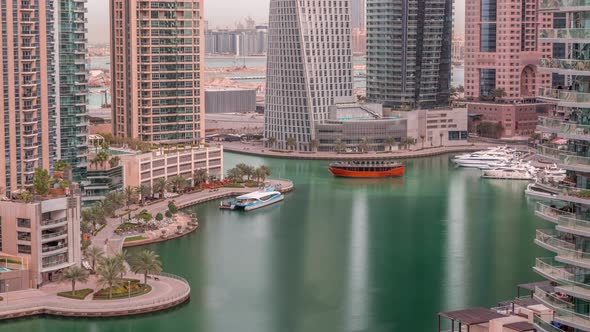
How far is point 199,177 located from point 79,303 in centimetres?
2403

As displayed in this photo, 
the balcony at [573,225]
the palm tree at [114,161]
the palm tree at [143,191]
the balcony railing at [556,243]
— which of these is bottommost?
the palm tree at [143,191]

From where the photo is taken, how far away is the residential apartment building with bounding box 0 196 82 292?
107 ft

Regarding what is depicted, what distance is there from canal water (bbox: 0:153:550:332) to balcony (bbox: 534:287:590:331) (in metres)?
11.9

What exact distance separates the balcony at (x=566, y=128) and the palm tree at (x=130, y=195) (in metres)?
31.7

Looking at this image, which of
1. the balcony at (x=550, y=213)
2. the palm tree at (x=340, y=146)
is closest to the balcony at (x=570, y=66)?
the balcony at (x=550, y=213)

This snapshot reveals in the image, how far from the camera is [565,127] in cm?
1753

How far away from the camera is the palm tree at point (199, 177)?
54812mm

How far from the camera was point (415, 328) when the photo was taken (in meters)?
29.7

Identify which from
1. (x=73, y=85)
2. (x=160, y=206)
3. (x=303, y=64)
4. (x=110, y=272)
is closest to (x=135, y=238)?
(x=160, y=206)

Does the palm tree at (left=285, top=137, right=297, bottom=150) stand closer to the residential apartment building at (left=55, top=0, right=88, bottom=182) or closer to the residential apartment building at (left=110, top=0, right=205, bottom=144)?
the residential apartment building at (left=110, top=0, right=205, bottom=144)

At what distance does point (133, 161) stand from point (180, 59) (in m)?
10.7

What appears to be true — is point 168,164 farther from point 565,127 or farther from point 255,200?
point 565,127

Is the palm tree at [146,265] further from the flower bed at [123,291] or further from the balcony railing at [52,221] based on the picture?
the balcony railing at [52,221]

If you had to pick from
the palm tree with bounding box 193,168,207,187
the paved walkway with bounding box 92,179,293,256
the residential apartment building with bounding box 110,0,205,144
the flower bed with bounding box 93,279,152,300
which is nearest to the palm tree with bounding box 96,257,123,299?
the flower bed with bounding box 93,279,152,300
